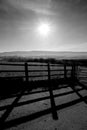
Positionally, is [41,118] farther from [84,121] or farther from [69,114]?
[84,121]

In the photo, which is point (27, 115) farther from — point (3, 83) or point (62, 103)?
point (3, 83)

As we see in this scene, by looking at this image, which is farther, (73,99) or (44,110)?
(73,99)

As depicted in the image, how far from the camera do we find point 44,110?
13.0ft

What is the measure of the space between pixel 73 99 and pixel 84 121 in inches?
66.5

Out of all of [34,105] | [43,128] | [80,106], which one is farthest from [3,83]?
[80,106]

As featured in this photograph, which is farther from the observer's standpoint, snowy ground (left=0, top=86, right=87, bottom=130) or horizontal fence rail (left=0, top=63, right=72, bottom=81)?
horizontal fence rail (left=0, top=63, right=72, bottom=81)

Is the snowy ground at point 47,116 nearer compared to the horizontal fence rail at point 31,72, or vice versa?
the snowy ground at point 47,116

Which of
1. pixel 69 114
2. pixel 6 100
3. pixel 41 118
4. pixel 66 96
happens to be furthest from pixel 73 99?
pixel 6 100

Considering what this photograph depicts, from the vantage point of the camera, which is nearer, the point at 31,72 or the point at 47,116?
the point at 47,116

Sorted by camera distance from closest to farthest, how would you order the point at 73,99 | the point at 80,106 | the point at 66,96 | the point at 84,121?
the point at 84,121, the point at 80,106, the point at 73,99, the point at 66,96

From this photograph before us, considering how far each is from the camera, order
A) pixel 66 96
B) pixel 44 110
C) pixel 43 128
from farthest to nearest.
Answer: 1. pixel 66 96
2. pixel 44 110
3. pixel 43 128

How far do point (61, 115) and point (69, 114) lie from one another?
1.13 feet

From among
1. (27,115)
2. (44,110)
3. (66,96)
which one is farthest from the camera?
(66,96)

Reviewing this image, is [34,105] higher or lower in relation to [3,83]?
lower
